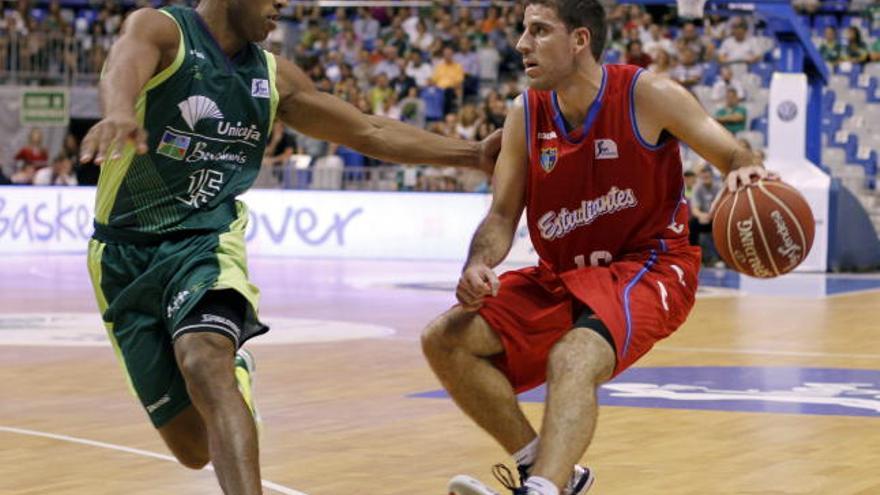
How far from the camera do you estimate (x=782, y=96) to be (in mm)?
21328

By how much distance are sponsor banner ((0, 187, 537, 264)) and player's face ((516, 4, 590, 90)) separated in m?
16.3

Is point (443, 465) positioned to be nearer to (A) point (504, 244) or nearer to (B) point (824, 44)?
(A) point (504, 244)

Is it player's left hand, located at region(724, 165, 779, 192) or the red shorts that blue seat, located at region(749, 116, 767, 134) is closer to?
the red shorts

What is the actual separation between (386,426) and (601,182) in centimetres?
290

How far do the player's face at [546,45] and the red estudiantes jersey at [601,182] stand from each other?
17 cm

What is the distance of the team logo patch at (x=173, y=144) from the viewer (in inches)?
213

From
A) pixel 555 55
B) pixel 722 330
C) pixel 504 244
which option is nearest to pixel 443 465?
pixel 504 244

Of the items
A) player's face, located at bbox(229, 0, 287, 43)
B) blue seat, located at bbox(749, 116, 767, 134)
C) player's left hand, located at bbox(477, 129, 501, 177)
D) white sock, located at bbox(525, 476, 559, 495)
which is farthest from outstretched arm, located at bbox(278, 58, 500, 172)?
blue seat, located at bbox(749, 116, 767, 134)

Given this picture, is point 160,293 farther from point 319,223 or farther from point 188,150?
point 319,223

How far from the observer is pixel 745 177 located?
5.39 m

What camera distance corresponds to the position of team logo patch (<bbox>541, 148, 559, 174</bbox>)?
19.5 ft

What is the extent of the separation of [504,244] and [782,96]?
52.7 feet

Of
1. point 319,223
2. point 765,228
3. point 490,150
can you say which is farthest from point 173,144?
point 319,223

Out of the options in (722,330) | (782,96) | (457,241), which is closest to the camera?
(722,330)
